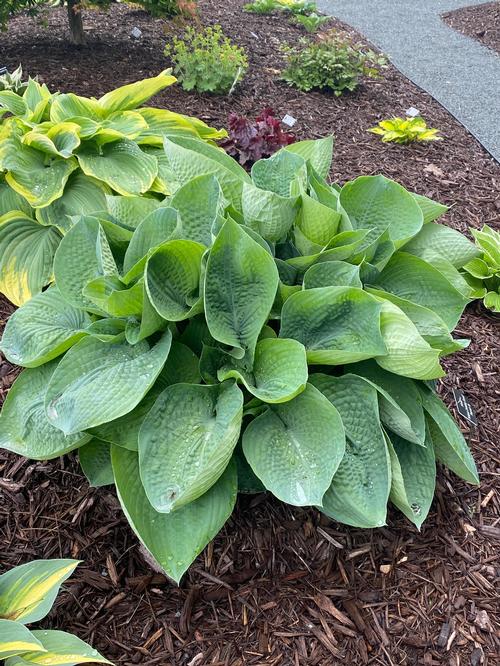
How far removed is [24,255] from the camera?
2674mm

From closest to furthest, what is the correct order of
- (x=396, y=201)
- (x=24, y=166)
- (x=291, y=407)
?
(x=291, y=407) → (x=396, y=201) → (x=24, y=166)

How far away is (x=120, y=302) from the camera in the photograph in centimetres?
148

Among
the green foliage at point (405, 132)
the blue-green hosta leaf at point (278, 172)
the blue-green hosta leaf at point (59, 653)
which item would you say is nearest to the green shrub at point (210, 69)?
the green foliage at point (405, 132)

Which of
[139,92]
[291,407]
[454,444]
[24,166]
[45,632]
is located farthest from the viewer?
[139,92]

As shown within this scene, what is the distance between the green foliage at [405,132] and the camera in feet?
15.1

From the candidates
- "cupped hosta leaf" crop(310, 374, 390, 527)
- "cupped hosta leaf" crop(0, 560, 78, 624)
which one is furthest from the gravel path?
"cupped hosta leaf" crop(0, 560, 78, 624)

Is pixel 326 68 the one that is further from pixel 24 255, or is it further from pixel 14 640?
pixel 14 640

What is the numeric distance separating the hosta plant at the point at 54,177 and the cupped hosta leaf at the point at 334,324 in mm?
1331

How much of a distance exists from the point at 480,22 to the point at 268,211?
8613mm

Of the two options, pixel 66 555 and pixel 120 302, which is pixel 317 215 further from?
pixel 66 555

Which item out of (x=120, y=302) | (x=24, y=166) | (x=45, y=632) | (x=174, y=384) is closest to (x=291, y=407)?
(x=174, y=384)

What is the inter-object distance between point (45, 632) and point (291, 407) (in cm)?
78

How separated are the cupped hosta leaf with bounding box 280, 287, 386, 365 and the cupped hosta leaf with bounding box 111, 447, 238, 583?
398 millimetres

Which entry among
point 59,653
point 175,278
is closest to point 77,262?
point 175,278
